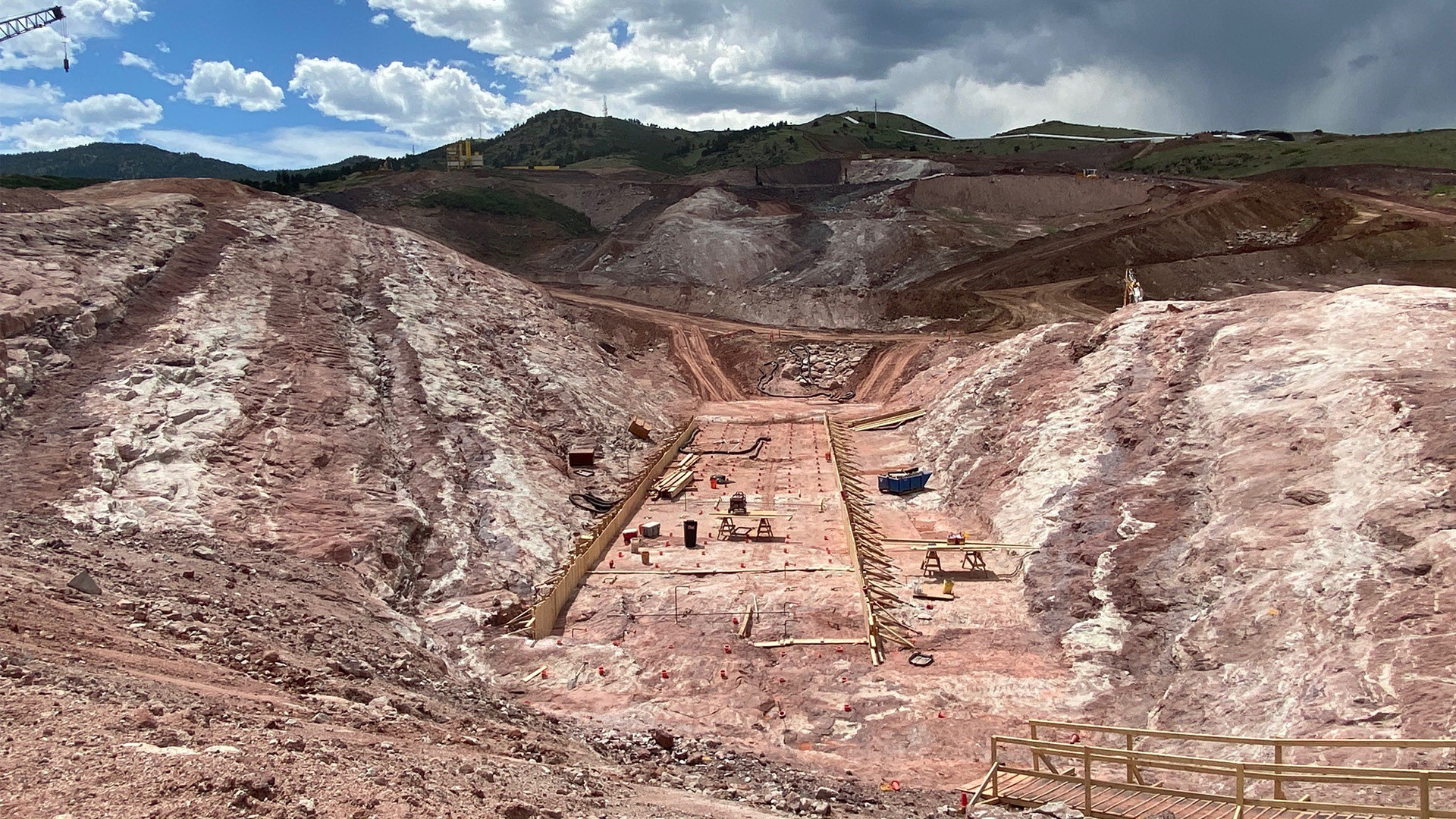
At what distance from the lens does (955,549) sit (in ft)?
70.7

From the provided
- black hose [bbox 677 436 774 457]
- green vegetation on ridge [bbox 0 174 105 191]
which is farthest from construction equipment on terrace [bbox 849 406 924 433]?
green vegetation on ridge [bbox 0 174 105 191]

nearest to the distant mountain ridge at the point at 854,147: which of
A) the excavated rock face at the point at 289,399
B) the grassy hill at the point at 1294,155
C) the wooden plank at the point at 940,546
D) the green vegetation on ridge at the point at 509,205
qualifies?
the grassy hill at the point at 1294,155

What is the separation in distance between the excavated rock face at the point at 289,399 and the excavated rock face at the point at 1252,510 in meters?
11.6

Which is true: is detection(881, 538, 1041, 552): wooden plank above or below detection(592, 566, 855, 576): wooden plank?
above

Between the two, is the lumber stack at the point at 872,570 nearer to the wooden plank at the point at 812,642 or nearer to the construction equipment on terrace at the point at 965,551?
the wooden plank at the point at 812,642

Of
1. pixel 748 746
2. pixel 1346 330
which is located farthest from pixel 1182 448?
pixel 748 746

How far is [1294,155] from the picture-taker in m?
80.6

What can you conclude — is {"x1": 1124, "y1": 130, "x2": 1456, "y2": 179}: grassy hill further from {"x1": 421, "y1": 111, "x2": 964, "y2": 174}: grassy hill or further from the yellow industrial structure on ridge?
the yellow industrial structure on ridge

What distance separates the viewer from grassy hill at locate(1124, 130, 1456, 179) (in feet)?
241

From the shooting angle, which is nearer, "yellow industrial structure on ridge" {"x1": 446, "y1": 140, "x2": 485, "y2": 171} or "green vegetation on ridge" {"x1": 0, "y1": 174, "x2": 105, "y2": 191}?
"green vegetation on ridge" {"x1": 0, "y1": 174, "x2": 105, "y2": 191}

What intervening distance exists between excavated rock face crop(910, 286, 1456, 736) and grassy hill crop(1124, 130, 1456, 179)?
62902 millimetres

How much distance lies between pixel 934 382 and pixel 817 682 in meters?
23.5

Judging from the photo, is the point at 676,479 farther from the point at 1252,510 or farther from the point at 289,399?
the point at 1252,510

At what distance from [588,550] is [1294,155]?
273 feet
